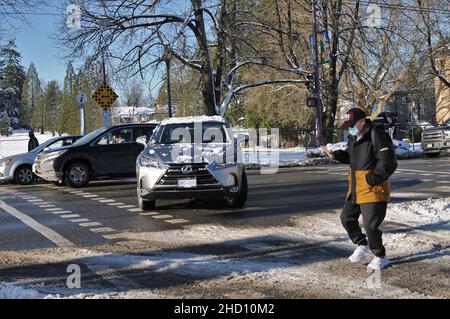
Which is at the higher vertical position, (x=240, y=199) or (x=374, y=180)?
(x=374, y=180)

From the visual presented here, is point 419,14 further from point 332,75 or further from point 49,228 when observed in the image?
point 49,228

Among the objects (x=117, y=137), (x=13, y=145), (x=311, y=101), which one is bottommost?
(x=117, y=137)

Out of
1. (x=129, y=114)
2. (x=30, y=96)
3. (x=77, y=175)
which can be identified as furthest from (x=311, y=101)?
(x=30, y=96)

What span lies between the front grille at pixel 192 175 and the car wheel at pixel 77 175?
20.7 ft

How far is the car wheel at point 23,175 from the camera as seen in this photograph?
16812 millimetres

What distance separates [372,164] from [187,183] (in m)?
4.38

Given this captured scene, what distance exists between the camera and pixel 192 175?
9.62 meters

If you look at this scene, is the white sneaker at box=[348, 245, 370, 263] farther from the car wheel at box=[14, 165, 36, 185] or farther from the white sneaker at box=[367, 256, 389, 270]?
the car wheel at box=[14, 165, 36, 185]

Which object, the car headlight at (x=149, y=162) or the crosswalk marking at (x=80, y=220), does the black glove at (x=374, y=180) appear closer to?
the car headlight at (x=149, y=162)

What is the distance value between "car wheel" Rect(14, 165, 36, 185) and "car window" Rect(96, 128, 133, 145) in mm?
3023

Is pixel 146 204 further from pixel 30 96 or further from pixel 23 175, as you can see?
pixel 30 96

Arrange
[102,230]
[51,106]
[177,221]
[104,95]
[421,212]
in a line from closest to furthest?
[102,230] < [177,221] < [421,212] < [104,95] < [51,106]

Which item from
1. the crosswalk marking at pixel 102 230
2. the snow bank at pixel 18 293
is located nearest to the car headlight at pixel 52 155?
the crosswalk marking at pixel 102 230
